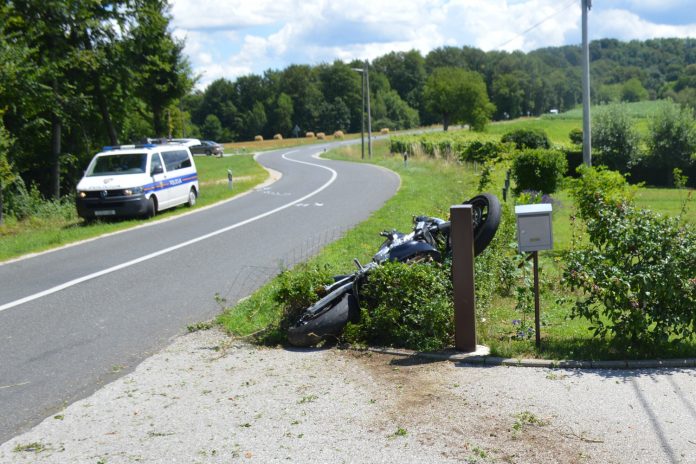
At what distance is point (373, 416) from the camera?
581 cm

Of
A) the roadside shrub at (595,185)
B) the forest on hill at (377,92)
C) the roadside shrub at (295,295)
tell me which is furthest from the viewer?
the forest on hill at (377,92)

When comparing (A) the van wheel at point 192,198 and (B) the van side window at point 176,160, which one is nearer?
(B) the van side window at point 176,160

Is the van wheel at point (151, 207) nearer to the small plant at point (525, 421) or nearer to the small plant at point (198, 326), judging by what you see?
the small plant at point (198, 326)

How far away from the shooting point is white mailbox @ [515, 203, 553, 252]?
7250mm

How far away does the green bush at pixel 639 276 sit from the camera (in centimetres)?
693

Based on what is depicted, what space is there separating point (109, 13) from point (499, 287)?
73.8 feet

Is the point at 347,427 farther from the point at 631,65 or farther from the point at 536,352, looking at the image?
the point at 631,65

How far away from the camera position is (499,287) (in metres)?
10.5

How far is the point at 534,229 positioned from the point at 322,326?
7.48 feet

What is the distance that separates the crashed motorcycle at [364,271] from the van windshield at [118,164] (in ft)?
45.2

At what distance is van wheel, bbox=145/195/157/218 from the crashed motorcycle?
12.8m

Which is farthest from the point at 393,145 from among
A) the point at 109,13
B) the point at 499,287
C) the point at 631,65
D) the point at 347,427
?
the point at 347,427

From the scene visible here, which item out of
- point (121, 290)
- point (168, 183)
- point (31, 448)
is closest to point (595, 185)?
point (121, 290)

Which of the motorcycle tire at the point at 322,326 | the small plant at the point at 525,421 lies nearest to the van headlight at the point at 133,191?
the motorcycle tire at the point at 322,326
